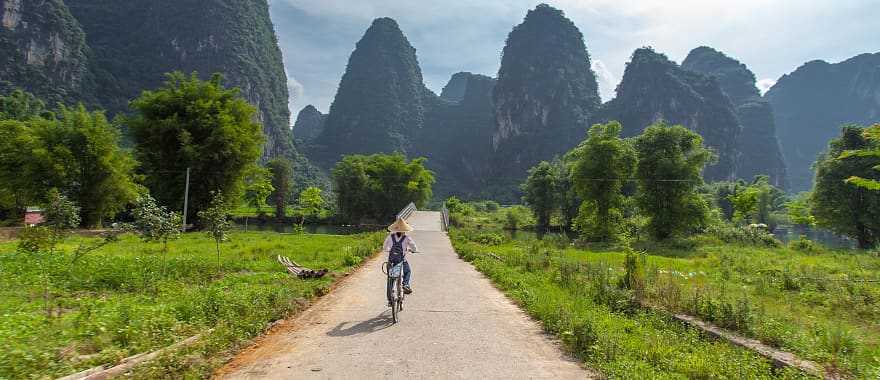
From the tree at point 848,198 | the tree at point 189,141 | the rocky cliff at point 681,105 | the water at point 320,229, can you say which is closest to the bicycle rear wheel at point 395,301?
the tree at point 189,141

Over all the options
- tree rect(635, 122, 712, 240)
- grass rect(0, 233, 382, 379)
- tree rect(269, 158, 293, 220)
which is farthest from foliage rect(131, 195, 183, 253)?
tree rect(269, 158, 293, 220)

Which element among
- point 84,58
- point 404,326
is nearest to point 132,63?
point 84,58

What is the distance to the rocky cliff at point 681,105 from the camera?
156m

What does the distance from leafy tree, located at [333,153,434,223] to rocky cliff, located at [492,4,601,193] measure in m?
96.8

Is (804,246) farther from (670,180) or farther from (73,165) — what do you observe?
(73,165)

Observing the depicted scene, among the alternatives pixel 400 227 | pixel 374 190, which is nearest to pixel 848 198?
pixel 400 227

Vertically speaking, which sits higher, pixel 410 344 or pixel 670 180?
pixel 670 180

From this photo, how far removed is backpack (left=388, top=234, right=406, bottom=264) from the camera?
823 cm

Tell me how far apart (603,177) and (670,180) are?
203 inches

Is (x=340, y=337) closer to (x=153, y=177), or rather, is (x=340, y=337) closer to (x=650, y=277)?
(x=650, y=277)

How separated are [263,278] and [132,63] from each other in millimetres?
151257

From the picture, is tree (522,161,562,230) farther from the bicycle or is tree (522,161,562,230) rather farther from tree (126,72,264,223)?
the bicycle

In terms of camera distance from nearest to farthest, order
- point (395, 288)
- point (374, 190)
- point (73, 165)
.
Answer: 1. point (395, 288)
2. point (73, 165)
3. point (374, 190)

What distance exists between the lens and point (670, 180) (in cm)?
3572
